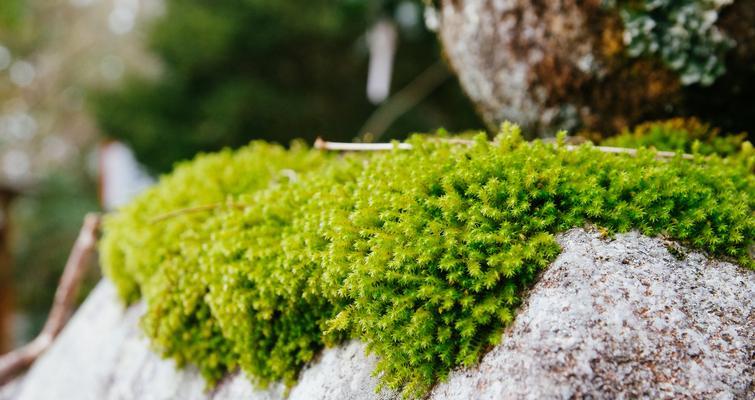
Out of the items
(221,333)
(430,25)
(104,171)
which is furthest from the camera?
(104,171)

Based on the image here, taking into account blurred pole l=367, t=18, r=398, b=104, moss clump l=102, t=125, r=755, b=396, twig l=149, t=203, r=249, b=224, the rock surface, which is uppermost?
blurred pole l=367, t=18, r=398, b=104

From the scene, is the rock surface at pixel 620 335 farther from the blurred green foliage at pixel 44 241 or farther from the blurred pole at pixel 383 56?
the blurred green foliage at pixel 44 241

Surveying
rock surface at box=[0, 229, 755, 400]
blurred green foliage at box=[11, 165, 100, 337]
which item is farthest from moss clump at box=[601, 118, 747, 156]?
blurred green foliage at box=[11, 165, 100, 337]

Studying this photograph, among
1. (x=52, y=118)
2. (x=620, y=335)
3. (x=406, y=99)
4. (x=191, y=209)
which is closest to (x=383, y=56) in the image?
(x=191, y=209)

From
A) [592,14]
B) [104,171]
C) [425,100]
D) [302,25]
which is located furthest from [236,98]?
[592,14]

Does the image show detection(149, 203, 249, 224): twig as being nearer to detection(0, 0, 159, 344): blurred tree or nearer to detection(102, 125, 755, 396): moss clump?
detection(102, 125, 755, 396): moss clump

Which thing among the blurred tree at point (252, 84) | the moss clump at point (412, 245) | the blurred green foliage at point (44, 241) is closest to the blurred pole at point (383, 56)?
the moss clump at point (412, 245)

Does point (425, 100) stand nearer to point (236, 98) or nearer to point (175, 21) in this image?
point (236, 98)
